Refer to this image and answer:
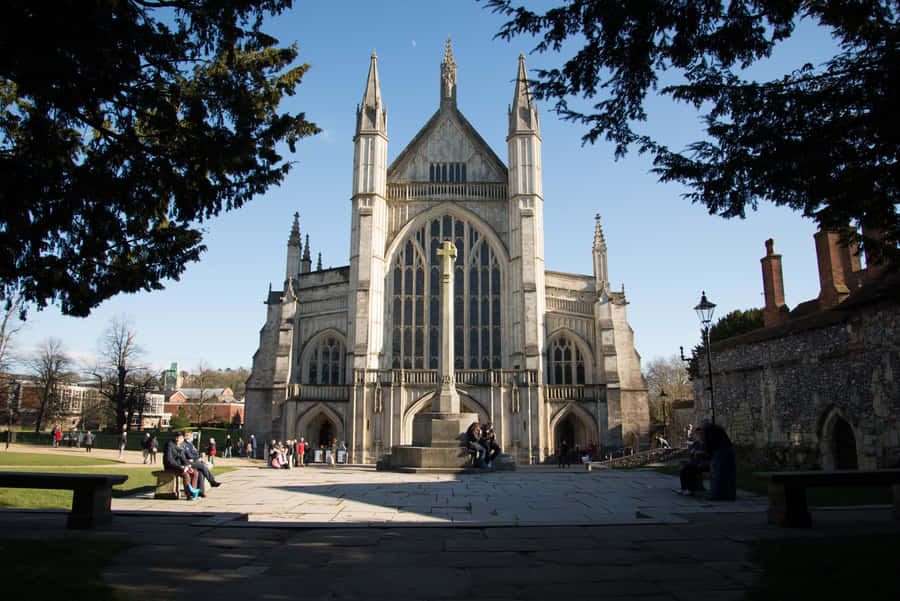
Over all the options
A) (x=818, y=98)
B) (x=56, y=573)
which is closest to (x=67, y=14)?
(x=56, y=573)

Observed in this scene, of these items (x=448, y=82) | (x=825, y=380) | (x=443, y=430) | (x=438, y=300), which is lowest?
(x=443, y=430)

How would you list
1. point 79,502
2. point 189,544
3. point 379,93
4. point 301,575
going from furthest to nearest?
point 379,93 → point 79,502 → point 189,544 → point 301,575

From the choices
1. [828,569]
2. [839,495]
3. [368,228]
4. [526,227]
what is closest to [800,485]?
[828,569]

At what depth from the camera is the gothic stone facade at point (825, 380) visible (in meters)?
13.7

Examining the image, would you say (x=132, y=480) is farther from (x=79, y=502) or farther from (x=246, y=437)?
(x=246, y=437)

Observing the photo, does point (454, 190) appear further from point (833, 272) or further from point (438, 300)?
point (833, 272)

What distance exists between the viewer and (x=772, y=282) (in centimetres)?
2744

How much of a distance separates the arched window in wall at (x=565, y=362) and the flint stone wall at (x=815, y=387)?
433 inches

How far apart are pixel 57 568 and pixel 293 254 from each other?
31.6 meters

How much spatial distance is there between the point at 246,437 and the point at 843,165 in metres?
30.8

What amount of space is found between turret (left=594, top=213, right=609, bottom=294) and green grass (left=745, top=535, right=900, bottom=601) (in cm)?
2850

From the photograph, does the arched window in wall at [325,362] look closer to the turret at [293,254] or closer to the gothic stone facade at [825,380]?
the turret at [293,254]

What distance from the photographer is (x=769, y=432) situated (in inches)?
739

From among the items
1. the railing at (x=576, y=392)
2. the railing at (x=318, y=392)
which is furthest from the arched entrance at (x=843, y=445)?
the railing at (x=318, y=392)
